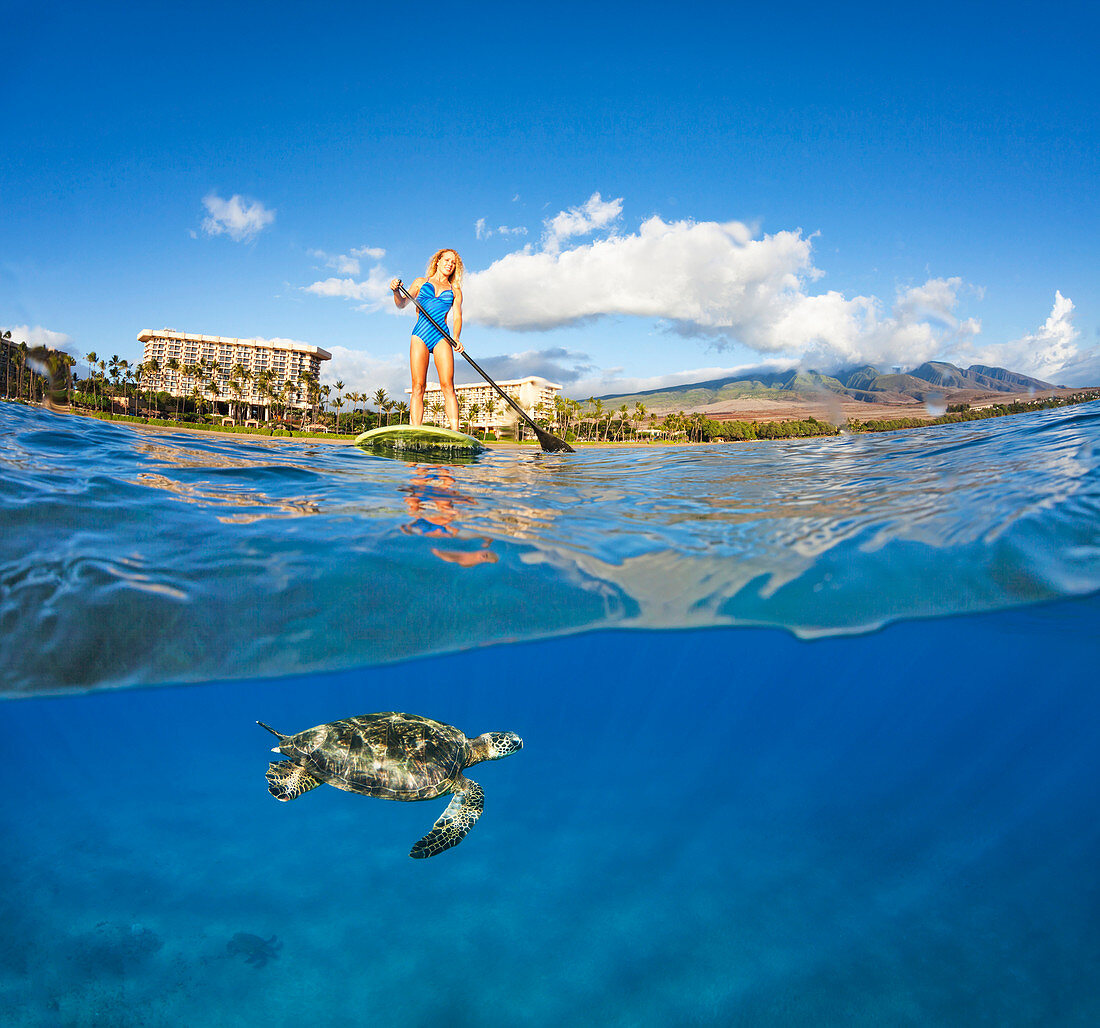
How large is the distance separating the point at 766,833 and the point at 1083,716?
10103 millimetres

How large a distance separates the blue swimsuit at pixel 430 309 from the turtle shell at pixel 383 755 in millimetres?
7603

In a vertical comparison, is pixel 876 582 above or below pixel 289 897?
above

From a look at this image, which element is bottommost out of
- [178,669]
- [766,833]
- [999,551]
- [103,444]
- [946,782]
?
[946,782]

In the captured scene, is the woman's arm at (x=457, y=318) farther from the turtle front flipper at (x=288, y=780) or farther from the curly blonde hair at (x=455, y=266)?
the turtle front flipper at (x=288, y=780)

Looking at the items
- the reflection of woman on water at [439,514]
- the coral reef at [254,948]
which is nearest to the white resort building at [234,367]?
the reflection of woman on water at [439,514]

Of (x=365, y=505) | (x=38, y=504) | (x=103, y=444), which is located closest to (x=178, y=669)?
(x=38, y=504)

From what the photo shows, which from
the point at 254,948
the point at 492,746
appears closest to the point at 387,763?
the point at 492,746

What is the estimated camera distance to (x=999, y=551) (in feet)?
25.5

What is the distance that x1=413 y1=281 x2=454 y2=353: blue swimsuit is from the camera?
1071 centimetres

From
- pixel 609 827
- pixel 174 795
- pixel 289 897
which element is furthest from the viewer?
pixel 174 795

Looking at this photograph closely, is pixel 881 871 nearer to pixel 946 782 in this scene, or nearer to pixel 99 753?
pixel 946 782

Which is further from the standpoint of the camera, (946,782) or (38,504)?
(946,782)

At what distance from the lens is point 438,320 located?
11023 millimetres

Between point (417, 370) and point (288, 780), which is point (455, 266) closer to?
point (417, 370)
